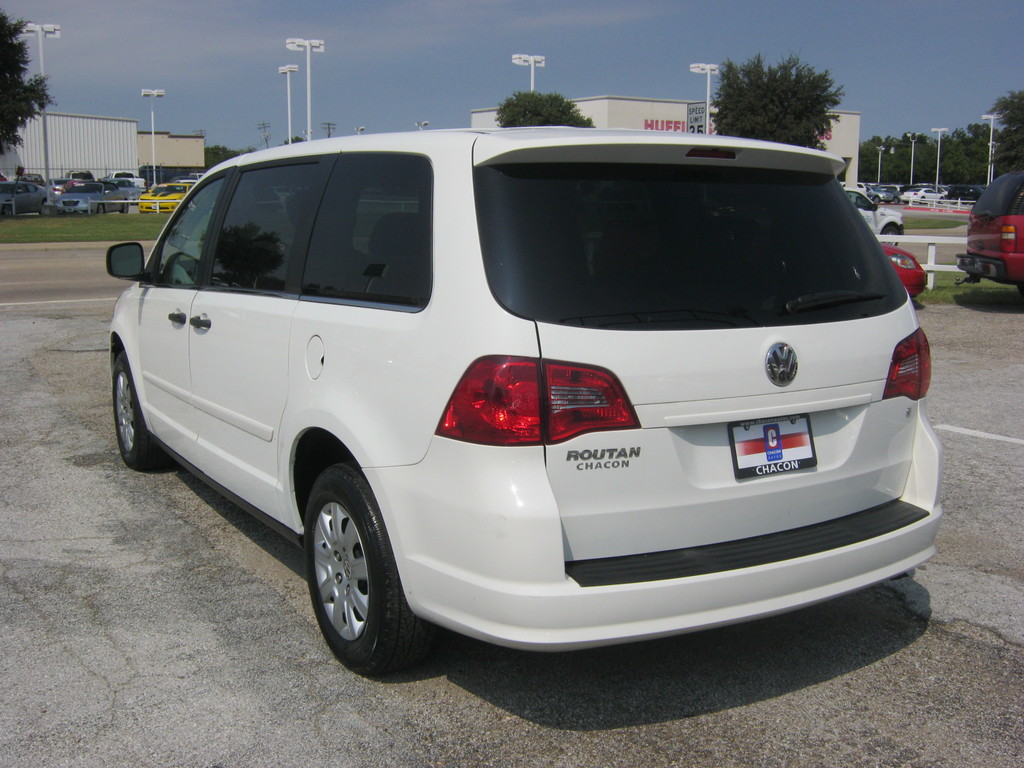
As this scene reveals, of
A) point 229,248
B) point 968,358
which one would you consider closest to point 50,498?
point 229,248

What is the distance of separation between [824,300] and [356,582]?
6.05 ft

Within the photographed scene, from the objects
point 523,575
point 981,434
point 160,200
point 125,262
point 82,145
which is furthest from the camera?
point 82,145

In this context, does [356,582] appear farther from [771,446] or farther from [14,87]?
[14,87]

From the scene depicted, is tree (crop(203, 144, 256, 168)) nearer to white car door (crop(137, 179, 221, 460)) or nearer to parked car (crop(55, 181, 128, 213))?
parked car (crop(55, 181, 128, 213))

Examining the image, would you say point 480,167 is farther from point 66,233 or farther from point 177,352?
point 66,233

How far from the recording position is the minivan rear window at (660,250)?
9.98 ft

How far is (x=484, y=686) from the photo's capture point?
3559mm

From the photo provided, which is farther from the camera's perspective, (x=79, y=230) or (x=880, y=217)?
(x=79, y=230)

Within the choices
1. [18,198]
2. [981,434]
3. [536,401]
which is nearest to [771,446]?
[536,401]

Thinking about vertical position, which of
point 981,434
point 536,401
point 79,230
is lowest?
point 981,434

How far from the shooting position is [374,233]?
363cm

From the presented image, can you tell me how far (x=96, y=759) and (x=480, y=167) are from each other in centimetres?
213

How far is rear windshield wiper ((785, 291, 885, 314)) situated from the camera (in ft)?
11.0

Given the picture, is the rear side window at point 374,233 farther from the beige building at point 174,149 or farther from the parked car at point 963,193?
the beige building at point 174,149
